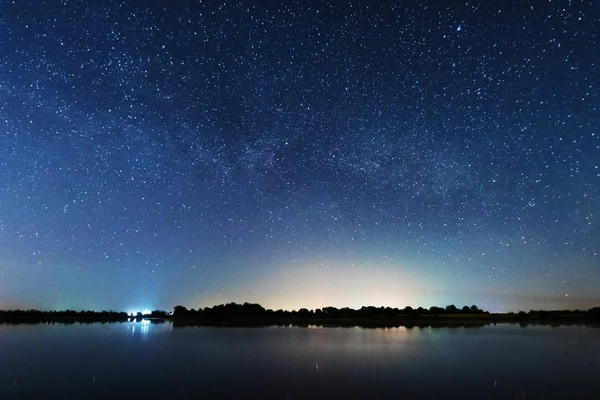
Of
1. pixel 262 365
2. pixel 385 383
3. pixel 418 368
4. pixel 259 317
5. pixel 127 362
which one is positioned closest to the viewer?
pixel 385 383

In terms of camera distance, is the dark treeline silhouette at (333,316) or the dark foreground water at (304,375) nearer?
the dark foreground water at (304,375)

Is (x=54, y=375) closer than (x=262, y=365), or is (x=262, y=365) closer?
(x=54, y=375)

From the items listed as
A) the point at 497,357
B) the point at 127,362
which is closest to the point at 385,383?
the point at 497,357

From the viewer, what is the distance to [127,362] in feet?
115

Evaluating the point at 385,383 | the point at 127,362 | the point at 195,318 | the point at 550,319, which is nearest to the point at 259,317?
the point at 195,318

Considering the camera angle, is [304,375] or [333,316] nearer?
[304,375]

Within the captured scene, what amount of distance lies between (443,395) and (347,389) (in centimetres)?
467

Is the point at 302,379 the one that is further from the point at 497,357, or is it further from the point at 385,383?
the point at 497,357

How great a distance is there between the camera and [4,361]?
34156 mm

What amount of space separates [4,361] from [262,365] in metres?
20.0

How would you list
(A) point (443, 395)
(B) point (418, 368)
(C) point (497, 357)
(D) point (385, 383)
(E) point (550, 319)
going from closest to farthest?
(A) point (443, 395), (D) point (385, 383), (B) point (418, 368), (C) point (497, 357), (E) point (550, 319)

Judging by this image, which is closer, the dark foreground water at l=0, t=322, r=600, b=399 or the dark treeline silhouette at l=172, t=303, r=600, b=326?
the dark foreground water at l=0, t=322, r=600, b=399

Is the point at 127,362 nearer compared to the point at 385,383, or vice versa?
the point at 385,383

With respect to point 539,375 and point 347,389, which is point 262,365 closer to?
point 347,389
